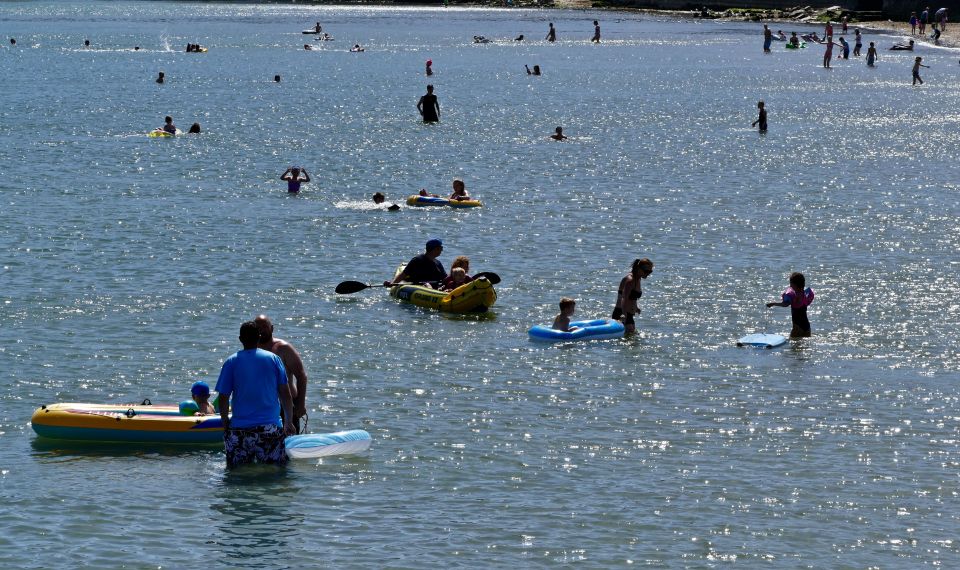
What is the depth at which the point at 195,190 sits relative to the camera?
41.0 meters

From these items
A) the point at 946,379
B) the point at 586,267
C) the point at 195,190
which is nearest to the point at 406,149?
the point at 195,190

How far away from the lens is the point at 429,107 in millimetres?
61031

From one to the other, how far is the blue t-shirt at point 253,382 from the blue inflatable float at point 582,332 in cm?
878

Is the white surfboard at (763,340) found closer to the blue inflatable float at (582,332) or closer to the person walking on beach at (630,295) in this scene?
the person walking on beach at (630,295)

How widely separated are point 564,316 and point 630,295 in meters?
1.21

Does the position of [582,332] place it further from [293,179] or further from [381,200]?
[293,179]

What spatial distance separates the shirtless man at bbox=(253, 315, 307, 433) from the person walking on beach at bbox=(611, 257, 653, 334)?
873cm

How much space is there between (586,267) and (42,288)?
11179 millimetres

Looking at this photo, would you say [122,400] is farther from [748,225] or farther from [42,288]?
[748,225]

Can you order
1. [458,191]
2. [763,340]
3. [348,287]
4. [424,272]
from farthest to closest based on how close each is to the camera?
[458,191] < [348,287] < [424,272] < [763,340]

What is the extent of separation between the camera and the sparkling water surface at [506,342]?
51.5 feet

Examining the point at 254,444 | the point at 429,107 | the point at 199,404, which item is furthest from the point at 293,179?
the point at 254,444

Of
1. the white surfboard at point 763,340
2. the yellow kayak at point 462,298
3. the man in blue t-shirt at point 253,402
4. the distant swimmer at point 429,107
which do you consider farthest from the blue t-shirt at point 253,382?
the distant swimmer at point 429,107

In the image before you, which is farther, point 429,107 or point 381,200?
point 429,107
